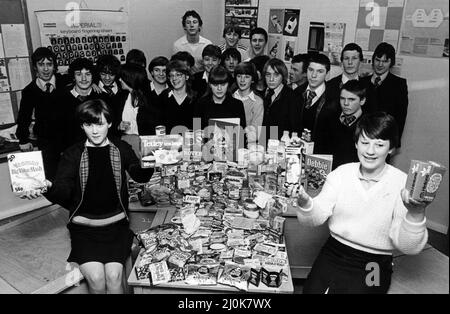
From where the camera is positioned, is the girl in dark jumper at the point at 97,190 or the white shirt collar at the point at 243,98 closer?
the girl in dark jumper at the point at 97,190

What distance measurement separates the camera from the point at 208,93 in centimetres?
218

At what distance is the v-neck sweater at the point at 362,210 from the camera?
1.18 m

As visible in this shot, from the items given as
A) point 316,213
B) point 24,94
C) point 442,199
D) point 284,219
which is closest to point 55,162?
point 24,94

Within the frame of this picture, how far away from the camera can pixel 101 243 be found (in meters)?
1.46

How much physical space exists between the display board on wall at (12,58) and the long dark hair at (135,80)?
58 centimetres

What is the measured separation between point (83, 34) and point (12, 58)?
0.55 metres

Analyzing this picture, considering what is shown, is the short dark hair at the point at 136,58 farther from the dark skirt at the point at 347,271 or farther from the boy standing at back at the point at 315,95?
the dark skirt at the point at 347,271

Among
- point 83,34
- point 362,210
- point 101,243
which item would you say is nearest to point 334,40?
point 83,34

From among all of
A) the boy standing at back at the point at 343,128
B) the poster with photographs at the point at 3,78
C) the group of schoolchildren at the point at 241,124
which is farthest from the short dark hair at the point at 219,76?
the poster with photographs at the point at 3,78

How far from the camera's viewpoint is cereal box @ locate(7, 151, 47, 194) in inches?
46.6

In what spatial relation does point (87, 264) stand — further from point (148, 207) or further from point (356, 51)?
point (356, 51)

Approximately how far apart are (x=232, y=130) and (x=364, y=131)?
743mm

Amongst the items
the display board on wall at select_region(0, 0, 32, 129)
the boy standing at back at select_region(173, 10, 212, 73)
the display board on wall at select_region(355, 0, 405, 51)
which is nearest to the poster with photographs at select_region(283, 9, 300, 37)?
the display board on wall at select_region(355, 0, 405, 51)

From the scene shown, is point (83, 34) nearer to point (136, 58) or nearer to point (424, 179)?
point (136, 58)
